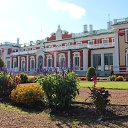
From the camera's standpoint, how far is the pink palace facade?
38125mm

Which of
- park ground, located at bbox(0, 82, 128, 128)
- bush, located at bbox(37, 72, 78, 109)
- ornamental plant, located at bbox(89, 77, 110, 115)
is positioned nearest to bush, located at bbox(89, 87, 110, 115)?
ornamental plant, located at bbox(89, 77, 110, 115)

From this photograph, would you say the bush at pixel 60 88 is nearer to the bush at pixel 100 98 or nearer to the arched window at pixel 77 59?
the bush at pixel 100 98

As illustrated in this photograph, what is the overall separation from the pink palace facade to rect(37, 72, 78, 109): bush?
2438cm

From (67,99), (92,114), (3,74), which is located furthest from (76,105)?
(3,74)

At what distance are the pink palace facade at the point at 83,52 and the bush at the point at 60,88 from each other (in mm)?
24383

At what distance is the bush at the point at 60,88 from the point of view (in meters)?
9.53

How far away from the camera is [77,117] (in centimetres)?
877

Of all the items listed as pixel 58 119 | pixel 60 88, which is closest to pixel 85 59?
pixel 60 88

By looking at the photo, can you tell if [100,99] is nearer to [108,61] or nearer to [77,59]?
[108,61]

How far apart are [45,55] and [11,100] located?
135ft

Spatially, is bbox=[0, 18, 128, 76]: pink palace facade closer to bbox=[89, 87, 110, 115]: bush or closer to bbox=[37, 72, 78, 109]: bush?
bbox=[37, 72, 78, 109]: bush

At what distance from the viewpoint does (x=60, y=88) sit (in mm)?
9523

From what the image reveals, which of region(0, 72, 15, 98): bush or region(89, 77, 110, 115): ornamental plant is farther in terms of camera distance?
region(0, 72, 15, 98): bush

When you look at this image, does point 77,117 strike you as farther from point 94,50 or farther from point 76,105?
point 94,50
